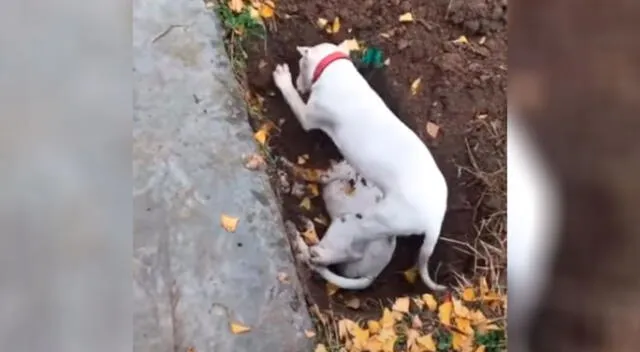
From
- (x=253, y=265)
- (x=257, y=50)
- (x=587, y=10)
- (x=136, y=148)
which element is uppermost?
(x=587, y=10)

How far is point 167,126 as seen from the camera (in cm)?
103

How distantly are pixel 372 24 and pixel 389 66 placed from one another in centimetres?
7

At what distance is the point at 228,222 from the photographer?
1.04m

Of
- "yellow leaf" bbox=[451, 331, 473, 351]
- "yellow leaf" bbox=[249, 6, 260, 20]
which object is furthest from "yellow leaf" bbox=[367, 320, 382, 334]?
"yellow leaf" bbox=[249, 6, 260, 20]

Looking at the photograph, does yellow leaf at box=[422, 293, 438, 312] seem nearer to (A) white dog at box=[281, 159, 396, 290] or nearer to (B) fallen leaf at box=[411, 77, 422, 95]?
(A) white dog at box=[281, 159, 396, 290]

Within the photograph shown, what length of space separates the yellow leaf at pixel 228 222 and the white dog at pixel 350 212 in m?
0.08

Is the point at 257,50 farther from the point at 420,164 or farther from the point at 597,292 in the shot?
the point at 597,292

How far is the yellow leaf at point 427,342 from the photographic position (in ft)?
3.44

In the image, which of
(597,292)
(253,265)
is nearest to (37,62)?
(253,265)

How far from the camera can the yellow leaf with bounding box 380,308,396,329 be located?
105 cm

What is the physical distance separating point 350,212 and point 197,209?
219 millimetres

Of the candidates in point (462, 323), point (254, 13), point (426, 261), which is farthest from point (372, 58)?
point (462, 323)

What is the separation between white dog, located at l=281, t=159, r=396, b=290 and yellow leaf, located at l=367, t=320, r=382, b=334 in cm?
5

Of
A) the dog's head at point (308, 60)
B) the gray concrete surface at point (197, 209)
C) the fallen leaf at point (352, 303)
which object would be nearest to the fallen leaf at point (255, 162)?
the gray concrete surface at point (197, 209)
